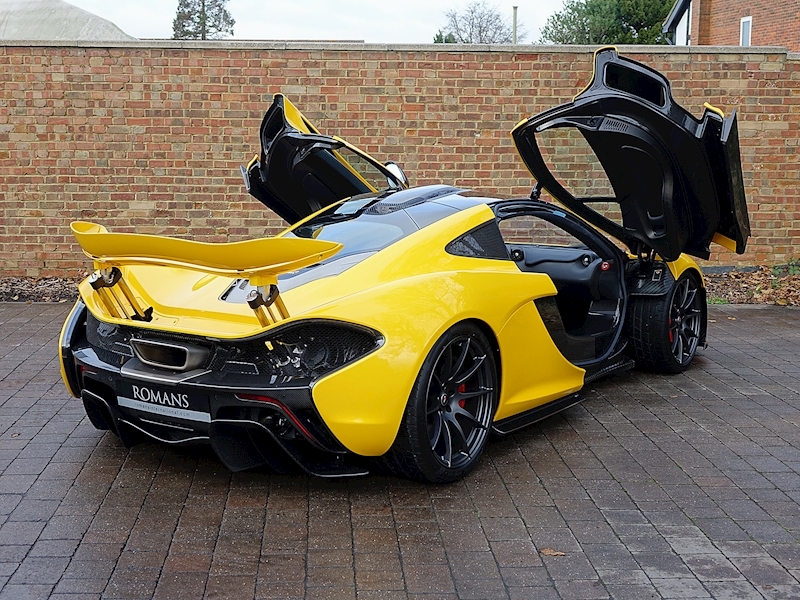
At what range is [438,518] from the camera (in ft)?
12.4

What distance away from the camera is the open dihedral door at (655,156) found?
203 inches

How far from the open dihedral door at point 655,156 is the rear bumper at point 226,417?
264 centimetres

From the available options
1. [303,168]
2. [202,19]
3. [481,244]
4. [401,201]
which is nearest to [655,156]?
[481,244]

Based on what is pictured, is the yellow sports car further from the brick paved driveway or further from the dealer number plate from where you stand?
the brick paved driveway

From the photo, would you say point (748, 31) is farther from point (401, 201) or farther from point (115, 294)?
point (115, 294)

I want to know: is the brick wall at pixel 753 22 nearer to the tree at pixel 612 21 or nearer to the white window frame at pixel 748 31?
the white window frame at pixel 748 31

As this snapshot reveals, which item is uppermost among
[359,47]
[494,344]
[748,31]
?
[748,31]

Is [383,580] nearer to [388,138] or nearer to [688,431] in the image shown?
[688,431]

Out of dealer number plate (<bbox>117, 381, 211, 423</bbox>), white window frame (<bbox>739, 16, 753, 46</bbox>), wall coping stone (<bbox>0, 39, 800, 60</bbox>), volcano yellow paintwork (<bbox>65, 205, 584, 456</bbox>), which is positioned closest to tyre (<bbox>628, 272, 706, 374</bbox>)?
volcano yellow paintwork (<bbox>65, 205, 584, 456</bbox>)

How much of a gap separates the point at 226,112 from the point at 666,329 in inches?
228

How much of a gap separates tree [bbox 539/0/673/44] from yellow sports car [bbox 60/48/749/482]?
3969cm

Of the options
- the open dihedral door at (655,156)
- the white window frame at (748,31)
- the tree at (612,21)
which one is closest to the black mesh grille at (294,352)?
the open dihedral door at (655,156)

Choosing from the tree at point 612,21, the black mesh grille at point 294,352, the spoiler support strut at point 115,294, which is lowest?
the black mesh grille at point 294,352

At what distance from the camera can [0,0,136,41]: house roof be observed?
19.5 meters
